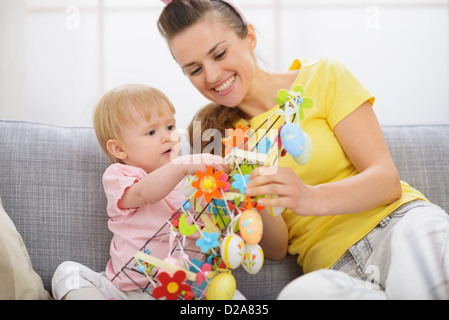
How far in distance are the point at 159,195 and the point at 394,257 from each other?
51cm

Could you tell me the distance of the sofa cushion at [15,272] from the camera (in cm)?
102

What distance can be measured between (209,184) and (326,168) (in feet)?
1.42

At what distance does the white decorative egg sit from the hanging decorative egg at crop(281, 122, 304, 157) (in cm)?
19

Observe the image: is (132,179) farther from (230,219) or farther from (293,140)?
(293,140)

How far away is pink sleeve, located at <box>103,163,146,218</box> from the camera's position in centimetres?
114

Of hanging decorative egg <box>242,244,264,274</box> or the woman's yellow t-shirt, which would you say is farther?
the woman's yellow t-shirt

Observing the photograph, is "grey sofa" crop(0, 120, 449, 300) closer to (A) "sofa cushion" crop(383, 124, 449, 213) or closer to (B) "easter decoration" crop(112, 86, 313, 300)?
(A) "sofa cushion" crop(383, 124, 449, 213)

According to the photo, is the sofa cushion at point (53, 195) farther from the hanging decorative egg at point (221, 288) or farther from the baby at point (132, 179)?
the hanging decorative egg at point (221, 288)

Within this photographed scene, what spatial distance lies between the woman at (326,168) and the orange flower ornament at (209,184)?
10 cm

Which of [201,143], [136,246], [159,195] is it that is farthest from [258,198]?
[201,143]

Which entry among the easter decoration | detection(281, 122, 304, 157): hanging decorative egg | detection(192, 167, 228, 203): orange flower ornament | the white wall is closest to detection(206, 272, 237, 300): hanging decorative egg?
the easter decoration

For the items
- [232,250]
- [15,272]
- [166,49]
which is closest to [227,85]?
[232,250]

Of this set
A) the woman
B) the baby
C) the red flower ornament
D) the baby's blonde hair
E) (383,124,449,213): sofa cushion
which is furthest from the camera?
(383,124,449,213): sofa cushion

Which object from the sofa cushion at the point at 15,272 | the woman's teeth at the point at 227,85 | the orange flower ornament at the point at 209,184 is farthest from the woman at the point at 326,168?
the sofa cushion at the point at 15,272
